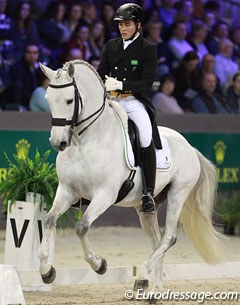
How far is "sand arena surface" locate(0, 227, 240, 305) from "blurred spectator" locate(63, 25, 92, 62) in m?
2.84

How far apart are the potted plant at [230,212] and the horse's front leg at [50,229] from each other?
539cm

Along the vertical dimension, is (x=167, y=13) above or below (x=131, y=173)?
below

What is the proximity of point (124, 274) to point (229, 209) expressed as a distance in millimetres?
4883

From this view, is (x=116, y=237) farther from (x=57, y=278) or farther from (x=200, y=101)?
(x=57, y=278)

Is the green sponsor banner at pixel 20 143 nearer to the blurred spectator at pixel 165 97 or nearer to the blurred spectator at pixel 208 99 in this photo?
the blurred spectator at pixel 165 97

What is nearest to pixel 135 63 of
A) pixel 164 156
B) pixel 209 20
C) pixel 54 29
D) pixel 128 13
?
pixel 128 13

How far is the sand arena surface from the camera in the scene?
7.79 m

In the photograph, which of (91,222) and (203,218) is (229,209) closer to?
(203,218)

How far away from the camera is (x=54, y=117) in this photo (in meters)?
7.18

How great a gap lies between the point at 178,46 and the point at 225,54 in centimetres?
107

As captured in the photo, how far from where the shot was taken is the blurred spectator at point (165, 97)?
45.4ft

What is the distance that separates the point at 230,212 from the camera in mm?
12680

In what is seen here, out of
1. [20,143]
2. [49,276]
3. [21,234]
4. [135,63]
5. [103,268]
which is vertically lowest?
[20,143]

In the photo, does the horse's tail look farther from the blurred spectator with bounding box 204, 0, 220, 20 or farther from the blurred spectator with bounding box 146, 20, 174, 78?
the blurred spectator with bounding box 204, 0, 220, 20
